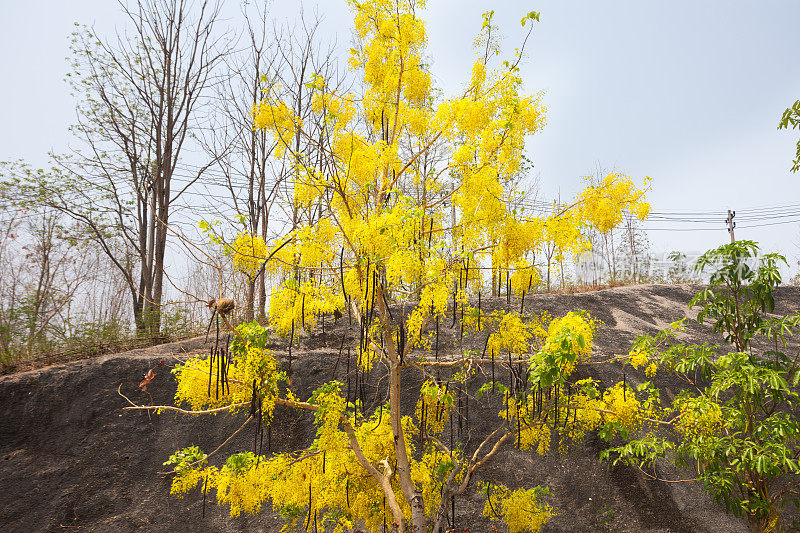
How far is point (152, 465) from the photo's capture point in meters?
7.27

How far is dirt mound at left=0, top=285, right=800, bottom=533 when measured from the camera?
6.59m

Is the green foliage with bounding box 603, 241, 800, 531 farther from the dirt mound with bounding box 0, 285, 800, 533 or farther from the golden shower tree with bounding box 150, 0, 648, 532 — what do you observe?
the dirt mound with bounding box 0, 285, 800, 533

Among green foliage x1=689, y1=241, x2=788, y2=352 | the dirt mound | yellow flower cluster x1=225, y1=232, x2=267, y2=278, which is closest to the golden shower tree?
yellow flower cluster x1=225, y1=232, x2=267, y2=278

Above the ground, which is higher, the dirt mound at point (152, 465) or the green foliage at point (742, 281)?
the green foliage at point (742, 281)

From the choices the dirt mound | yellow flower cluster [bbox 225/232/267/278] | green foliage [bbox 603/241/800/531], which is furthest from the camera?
the dirt mound

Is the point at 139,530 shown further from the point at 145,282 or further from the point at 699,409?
the point at 699,409

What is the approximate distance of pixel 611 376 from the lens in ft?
28.7

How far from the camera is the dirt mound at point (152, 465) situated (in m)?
6.59

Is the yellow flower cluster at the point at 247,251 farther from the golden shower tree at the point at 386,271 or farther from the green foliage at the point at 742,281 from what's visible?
the green foliage at the point at 742,281

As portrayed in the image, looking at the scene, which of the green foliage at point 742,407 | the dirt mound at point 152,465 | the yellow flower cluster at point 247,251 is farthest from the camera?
the dirt mound at point 152,465

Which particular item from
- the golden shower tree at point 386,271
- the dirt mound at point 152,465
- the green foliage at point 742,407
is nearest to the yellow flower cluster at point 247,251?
the golden shower tree at point 386,271

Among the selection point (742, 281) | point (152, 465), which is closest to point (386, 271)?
point (742, 281)

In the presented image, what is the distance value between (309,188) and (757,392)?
15.8ft

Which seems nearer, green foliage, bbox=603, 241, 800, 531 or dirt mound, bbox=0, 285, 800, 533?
green foliage, bbox=603, 241, 800, 531
